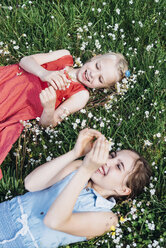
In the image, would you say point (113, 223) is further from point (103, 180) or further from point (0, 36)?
point (0, 36)

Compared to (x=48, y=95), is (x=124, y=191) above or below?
below

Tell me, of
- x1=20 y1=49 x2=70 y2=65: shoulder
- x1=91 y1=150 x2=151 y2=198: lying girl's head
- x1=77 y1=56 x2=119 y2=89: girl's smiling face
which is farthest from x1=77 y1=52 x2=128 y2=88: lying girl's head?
x1=91 y1=150 x2=151 y2=198: lying girl's head

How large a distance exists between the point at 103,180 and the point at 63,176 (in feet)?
1.24

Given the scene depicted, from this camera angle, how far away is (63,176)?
2787mm

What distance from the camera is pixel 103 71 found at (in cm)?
362

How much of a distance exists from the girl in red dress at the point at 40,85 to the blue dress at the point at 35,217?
87cm

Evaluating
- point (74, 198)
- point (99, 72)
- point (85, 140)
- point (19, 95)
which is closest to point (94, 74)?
point (99, 72)

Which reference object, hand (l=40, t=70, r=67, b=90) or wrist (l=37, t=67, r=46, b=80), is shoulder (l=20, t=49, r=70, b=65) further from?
hand (l=40, t=70, r=67, b=90)

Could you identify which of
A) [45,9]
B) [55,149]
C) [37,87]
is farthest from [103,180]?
[45,9]

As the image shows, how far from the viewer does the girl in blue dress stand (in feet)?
8.41

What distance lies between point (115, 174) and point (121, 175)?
65 millimetres

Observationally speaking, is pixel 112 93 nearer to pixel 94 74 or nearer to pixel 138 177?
pixel 94 74

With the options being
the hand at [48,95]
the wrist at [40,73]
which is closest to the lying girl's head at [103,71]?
the wrist at [40,73]

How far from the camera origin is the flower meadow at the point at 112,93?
3090mm
